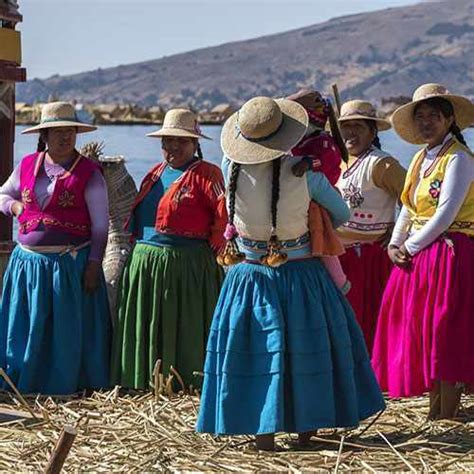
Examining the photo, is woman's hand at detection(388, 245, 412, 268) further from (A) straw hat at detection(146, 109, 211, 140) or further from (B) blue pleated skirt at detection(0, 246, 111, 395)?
(B) blue pleated skirt at detection(0, 246, 111, 395)

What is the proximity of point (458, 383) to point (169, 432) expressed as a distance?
1.44 meters

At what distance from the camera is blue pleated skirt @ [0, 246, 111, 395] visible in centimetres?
784

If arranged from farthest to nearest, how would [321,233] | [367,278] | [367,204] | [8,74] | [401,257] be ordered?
[8,74] → [367,278] → [367,204] → [401,257] → [321,233]

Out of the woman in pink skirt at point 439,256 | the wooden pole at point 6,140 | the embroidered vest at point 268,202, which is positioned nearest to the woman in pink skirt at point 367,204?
the woman in pink skirt at point 439,256

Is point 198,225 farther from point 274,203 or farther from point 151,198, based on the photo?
point 274,203

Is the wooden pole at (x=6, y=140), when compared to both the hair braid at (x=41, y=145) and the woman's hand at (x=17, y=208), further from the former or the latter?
the woman's hand at (x=17, y=208)

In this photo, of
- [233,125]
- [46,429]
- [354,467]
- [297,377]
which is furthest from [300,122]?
[46,429]

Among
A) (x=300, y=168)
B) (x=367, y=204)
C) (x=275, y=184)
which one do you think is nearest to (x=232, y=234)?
(x=275, y=184)

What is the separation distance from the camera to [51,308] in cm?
789

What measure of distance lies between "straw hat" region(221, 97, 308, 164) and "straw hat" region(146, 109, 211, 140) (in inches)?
64.7

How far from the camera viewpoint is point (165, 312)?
791cm

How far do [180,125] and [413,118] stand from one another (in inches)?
55.6

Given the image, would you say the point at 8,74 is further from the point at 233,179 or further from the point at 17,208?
the point at 233,179

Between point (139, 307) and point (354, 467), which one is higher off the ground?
point (139, 307)
